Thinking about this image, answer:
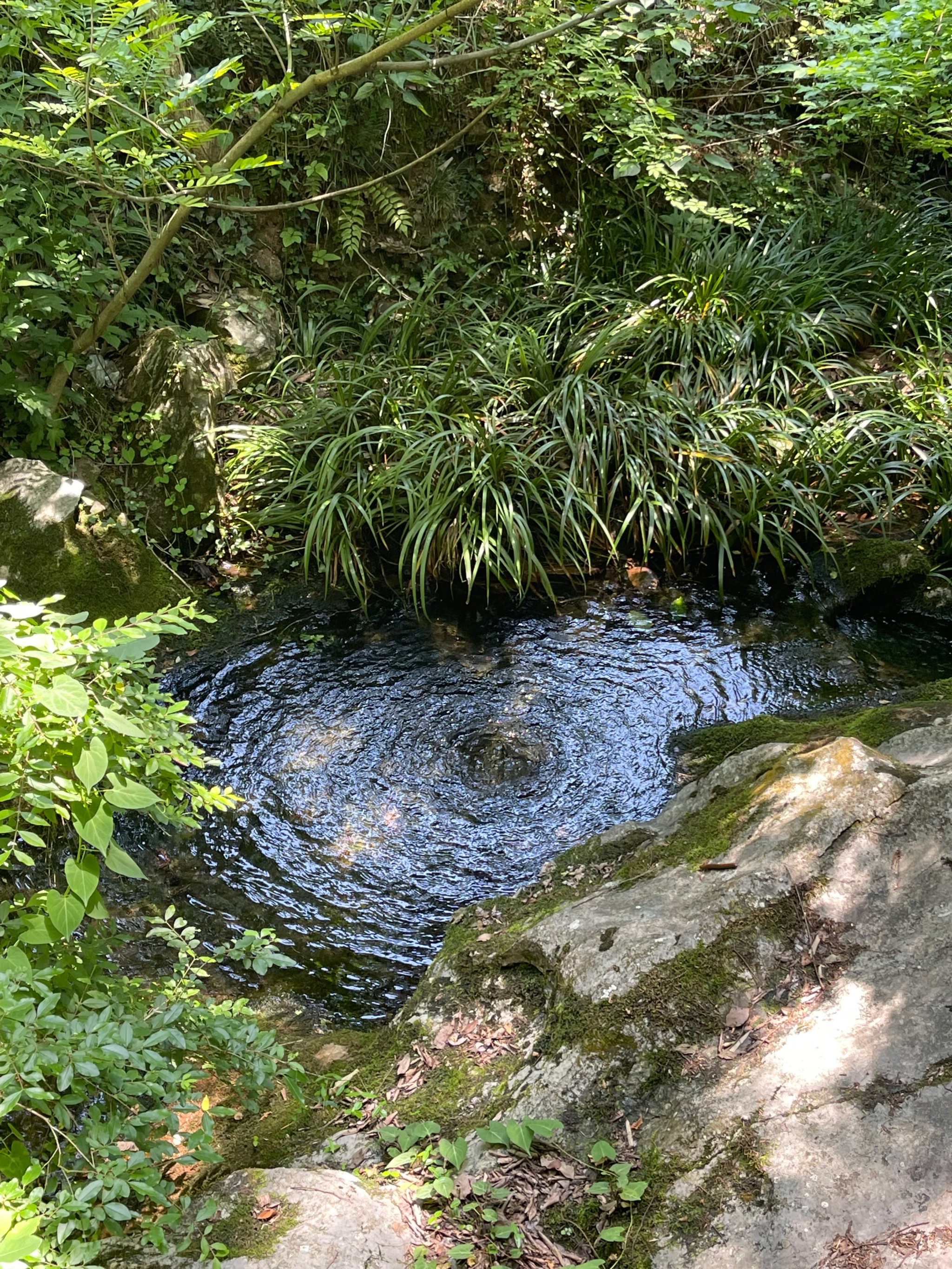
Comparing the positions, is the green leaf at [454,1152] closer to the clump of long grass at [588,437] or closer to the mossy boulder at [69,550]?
the clump of long grass at [588,437]

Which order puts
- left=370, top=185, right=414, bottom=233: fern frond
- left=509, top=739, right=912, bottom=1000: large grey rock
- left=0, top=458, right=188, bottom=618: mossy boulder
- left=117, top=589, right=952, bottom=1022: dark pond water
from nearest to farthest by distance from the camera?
left=509, top=739, right=912, bottom=1000: large grey rock < left=117, top=589, right=952, bottom=1022: dark pond water < left=0, top=458, right=188, bottom=618: mossy boulder < left=370, top=185, right=414, bottom=233: fern frond

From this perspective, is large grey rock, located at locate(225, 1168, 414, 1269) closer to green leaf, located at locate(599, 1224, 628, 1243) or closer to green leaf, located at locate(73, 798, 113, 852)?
green leaf, located at locate(599, 1224, 628, 1243)

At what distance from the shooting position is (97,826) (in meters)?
1.53

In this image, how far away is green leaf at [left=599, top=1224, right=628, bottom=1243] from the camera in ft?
5.12

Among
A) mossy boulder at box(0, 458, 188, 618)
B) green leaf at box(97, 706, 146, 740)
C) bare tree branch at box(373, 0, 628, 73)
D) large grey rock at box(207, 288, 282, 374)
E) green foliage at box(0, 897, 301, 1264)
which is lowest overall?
green foliage at box(0, 897, 301, 1264)

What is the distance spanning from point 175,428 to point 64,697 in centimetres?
413

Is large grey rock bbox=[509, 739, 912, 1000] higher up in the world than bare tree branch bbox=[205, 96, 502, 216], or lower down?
lower down

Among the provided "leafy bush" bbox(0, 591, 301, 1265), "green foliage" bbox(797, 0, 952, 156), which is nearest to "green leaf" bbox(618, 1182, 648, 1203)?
"leafy bush" bbox(0, 591, 301, 1265)

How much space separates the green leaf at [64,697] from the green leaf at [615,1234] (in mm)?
1220

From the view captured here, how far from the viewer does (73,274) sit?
4.69 meters

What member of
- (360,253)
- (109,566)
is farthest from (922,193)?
(109,566)

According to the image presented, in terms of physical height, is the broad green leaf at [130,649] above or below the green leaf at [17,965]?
above

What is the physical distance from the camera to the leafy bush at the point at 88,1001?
140cm

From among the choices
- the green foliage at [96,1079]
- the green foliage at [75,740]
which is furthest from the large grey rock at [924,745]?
the green foliage at [75,740]
